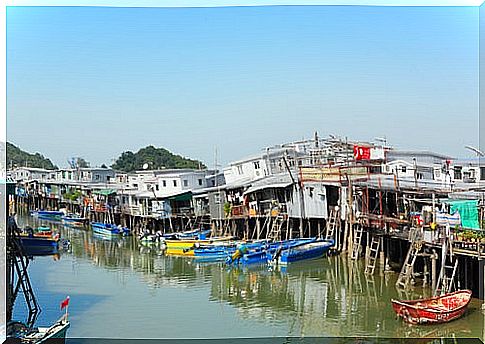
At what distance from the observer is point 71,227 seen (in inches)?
452

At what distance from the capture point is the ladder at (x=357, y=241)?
7375mm

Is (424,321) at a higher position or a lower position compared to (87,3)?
lower

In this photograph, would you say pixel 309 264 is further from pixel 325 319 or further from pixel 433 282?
pixel 325 319

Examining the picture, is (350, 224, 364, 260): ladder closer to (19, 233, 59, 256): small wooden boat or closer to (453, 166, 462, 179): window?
(453, 166, 462, 179): window

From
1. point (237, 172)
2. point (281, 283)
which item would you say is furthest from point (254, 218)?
point (281, 283)

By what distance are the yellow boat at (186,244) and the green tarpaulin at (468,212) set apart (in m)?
3.53

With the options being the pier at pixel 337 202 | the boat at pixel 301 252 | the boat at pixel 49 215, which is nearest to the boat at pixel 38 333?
the pier at pixel 337 202

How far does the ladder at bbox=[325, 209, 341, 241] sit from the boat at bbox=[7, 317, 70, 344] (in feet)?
15.0

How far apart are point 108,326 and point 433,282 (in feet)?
9.04

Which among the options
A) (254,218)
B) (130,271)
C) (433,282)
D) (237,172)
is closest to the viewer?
(433,282)

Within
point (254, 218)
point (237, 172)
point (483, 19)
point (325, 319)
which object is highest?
point (483, 19)

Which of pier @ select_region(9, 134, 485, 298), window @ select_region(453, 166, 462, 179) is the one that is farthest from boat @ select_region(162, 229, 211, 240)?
window @ select_region(453, 166, 462, 179)

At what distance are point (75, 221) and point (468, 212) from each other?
8176mm

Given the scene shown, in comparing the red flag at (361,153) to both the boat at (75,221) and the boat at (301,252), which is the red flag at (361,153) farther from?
the boat at (75,221)
